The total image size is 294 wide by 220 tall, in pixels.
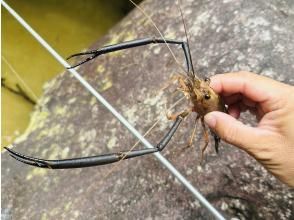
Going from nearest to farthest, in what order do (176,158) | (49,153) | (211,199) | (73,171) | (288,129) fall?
(288,129) → (211,199) → (176,158) → (73,171) → (49,153)

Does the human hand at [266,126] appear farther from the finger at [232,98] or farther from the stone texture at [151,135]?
the stone texture at [151,135]

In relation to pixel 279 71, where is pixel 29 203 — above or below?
above

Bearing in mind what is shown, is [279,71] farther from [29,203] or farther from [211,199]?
[29,203]

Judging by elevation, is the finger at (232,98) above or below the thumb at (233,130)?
above

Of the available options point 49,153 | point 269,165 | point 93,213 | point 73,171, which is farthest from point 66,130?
point 269,165

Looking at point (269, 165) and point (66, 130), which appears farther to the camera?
point (66, 130)

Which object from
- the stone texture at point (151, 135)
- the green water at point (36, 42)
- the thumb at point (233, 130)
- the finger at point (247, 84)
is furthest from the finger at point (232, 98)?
the green water at point (36, 42)

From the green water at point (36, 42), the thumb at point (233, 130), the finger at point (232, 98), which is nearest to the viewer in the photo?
the thumb at point (233, 130)

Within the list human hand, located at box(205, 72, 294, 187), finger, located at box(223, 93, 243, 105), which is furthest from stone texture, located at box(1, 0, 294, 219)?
human hand, located at box(205, 72, 294, 187)
